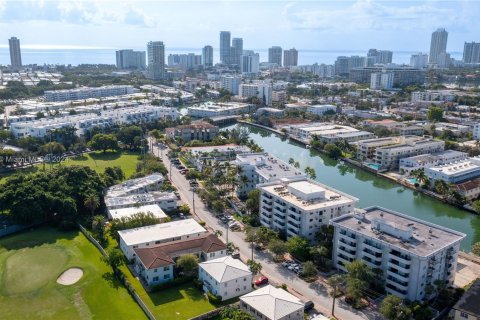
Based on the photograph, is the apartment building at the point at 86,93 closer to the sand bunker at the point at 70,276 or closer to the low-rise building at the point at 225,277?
the sand bunker at the point at 70,276

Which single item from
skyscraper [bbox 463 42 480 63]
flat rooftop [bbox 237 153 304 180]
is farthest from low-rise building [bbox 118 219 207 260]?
skyscraper [bbox 463 42 480 63]

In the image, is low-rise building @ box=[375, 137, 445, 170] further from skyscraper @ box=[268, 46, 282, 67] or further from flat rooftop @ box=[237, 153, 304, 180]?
skyscraper @ box=[268, 46, 282, 67]

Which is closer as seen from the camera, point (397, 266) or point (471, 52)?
point (397, 266)

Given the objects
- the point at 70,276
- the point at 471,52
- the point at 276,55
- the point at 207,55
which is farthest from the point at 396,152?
the point at 471,52

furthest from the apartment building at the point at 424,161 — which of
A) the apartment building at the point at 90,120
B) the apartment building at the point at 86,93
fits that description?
the apartment building at the point at 86,93

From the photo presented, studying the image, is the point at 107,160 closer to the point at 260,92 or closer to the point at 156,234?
the point at 156,234

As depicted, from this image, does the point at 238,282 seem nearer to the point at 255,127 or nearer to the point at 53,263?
the point at 53,263
